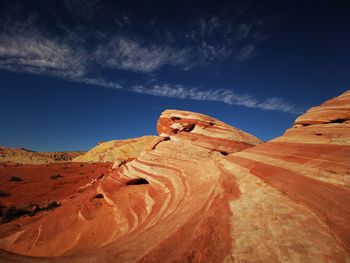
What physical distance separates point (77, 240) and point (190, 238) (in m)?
6.99

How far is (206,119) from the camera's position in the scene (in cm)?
1360

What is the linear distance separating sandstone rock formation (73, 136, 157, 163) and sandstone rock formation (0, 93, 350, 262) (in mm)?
31846

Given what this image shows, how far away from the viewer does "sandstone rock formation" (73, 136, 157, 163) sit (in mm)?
44562

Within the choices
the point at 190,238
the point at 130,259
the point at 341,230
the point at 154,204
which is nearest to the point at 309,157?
the point at 341,230

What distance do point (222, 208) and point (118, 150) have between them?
4571cm

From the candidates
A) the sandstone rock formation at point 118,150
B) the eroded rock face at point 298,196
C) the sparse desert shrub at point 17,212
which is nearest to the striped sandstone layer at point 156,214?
the eroded rock face at point 298,196

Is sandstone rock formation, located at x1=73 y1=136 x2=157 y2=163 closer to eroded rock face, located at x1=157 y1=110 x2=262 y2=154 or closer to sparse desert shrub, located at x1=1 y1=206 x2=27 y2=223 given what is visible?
sparse desert shrub, located at x1=1 y1=206 x2=27 y2=223

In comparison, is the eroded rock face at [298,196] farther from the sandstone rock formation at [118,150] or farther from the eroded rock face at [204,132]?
the sandstone rock formation at [118,150]

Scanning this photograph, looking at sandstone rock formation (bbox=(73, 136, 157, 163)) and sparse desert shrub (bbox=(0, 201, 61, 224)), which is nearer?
sparse desert shrub (bbox=(0, 201, 61, 224))

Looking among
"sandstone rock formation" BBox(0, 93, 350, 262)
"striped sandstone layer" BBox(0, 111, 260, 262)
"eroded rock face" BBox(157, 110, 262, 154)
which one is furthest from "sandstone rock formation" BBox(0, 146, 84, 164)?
"sandstone rock formation" BBox(0, 93, 350, 262)

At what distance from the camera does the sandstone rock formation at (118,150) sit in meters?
44.6

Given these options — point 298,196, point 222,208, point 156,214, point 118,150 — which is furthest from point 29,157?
point 298,196

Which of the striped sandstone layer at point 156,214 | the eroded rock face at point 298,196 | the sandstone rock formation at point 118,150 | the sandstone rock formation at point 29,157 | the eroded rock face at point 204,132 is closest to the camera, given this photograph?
the eroded rock face at point 298,196

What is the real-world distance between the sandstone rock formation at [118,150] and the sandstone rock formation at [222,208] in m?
31.8
